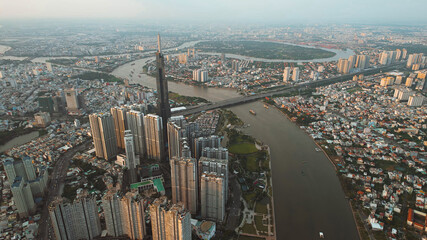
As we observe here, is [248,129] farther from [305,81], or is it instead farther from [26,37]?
Answer: [26,37]

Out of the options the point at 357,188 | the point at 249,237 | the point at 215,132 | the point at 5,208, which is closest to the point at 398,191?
the point at 357,188

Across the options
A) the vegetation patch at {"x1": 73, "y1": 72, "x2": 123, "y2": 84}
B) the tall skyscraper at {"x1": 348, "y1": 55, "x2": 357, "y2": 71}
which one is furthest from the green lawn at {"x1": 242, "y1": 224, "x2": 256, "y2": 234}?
the tall skyscraper at {"x1": 348, "y1": 55, "x2": 357, "y2": 71}

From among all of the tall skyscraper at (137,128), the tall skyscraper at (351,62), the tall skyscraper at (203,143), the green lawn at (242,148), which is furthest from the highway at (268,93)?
the tall skyscraper at (203,143)

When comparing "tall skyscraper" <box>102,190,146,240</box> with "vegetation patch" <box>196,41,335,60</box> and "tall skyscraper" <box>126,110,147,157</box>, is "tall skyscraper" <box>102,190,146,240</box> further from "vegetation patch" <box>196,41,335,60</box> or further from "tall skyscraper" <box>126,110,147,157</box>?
"vegetation patch" <box>196,41,335,60</box>

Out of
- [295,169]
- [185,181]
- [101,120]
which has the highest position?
[101,120]

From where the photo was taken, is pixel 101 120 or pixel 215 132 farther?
pixel 215 132

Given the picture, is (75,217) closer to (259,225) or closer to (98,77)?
(259,225)
